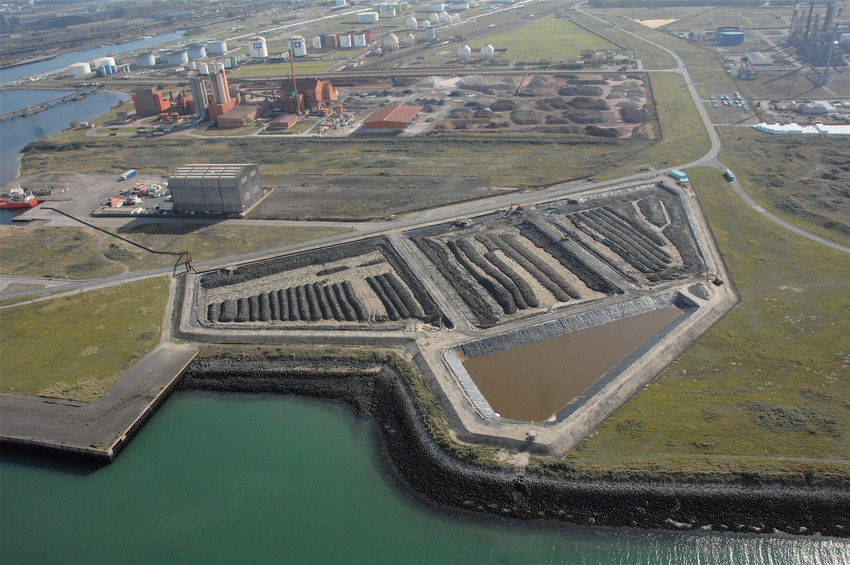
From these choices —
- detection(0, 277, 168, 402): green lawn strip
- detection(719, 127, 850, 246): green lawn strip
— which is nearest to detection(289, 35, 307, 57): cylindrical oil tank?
detection(719, 127, 850, 246): green lawn strip

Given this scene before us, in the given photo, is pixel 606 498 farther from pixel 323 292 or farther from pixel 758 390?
pixel 323 292

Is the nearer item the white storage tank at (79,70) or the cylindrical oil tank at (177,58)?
the white storage tank at (79,70)

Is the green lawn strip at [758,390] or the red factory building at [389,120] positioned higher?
the red factory building at [389,120]

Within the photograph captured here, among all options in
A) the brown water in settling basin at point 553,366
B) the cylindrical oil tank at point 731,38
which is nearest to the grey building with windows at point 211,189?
the brown water in settling basin at point 553,366

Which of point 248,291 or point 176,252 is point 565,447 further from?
point 176,252

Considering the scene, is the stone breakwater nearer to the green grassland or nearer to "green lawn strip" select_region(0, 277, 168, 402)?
"green lawn strip" select_region(0, 277, 168, 402)

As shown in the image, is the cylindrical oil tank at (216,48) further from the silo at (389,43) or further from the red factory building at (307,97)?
the red factory building at (307,97)
